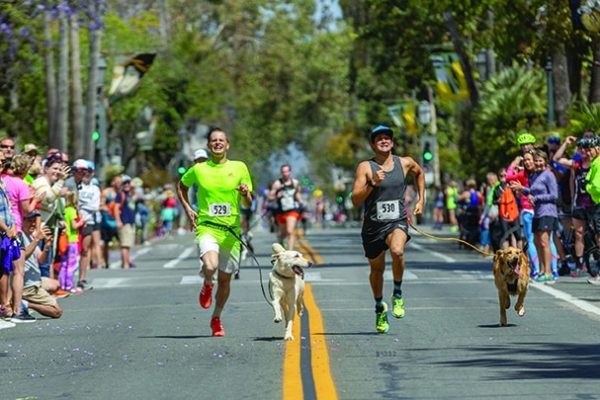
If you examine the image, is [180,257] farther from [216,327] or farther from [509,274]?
[216,327]

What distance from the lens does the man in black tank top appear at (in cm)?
1650

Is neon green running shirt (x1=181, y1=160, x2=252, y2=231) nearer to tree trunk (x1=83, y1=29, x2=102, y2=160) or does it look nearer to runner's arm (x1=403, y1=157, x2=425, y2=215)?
runner's arm (x1=403, y1=157, x2=425, y2=215)

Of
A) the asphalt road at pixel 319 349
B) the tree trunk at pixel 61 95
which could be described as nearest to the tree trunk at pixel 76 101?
the tree trunk at pixel 61 95

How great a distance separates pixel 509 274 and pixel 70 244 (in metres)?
9.07

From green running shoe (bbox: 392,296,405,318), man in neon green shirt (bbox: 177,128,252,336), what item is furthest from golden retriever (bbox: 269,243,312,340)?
green running shoe (bbox: 392,296,405,318)

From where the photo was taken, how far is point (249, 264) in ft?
106

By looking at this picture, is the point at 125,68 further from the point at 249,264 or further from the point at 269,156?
the point at 269,156

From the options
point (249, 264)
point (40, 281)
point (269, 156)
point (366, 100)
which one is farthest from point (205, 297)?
point (269, 156)

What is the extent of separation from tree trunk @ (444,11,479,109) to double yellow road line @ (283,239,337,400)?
94.2 feet

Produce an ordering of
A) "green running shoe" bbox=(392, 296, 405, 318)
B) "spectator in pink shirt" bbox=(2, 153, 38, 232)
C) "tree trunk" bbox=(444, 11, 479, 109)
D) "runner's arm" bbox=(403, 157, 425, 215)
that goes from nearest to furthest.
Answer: "runner's arm" bbox=(403, 157, 425, 215), "green running shoe" bbox=(392, 296, 405, 318), "spectator in pink shirt" bbox=(2, 153, 38, 232), "tree trunk" bbox=(444, 11, 479, 109)

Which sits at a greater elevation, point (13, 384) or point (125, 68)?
point (125, 68)

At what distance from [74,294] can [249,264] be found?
792 cm

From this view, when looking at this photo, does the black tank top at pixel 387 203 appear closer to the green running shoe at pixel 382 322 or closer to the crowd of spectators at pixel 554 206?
the green running shoe at pixel 382 322

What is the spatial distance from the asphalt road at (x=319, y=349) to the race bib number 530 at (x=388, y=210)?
3.54ft
